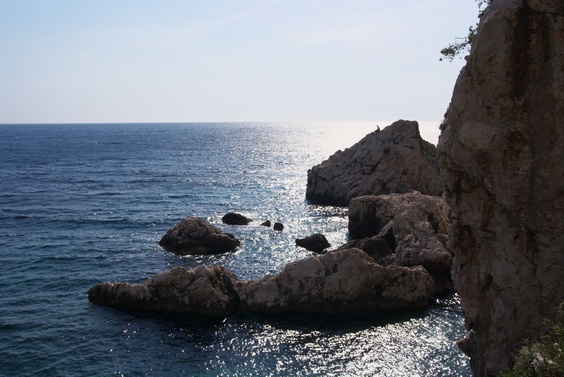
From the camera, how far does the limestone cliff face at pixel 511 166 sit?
1650 cm

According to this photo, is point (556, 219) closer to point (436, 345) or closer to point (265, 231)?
point (436, 345)

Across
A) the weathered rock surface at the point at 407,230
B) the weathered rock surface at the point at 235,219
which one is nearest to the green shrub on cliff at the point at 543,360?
the weathered rock surface at the point at 407,230

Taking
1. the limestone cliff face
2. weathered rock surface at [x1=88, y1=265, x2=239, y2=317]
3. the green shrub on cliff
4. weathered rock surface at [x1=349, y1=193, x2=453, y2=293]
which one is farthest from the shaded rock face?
the green shrub on cliff

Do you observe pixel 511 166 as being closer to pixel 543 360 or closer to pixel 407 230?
pixel 543 360

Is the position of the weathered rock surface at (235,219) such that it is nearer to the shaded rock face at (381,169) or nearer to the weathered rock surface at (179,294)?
the shaded rock face at (381,169)

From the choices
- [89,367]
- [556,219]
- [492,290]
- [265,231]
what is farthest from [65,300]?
[556,219]

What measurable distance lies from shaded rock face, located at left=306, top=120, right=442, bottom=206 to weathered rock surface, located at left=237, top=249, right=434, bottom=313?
3055 cm

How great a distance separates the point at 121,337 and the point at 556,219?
79.5 ft

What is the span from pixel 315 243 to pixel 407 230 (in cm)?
956

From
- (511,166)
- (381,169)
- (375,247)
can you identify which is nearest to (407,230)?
(375,247)

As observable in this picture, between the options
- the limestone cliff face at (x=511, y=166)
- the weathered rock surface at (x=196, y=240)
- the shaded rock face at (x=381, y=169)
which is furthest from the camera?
the shaded rock face at (x=381, y=169)

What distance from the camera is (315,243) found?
161 ft

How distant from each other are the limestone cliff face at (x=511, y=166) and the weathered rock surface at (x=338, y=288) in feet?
45.8

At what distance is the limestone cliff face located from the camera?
16500 mm
